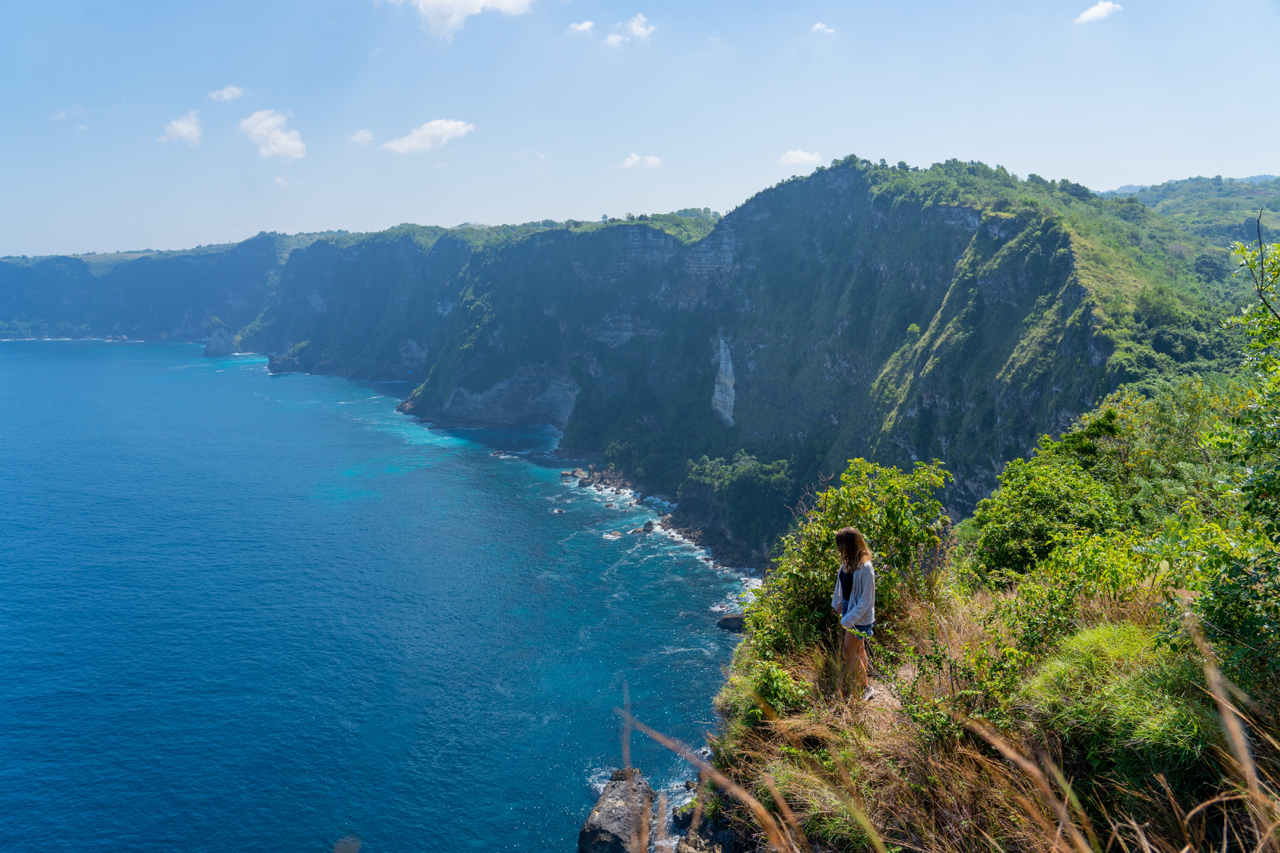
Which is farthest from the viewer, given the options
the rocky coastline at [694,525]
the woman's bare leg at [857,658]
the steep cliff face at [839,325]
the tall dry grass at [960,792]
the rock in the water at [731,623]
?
the rocky coastline at [694,525]

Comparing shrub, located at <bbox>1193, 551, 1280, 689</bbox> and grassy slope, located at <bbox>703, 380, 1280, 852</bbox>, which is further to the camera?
shrub, located at <bbox>1193, 551, 1280, 689</bbox>

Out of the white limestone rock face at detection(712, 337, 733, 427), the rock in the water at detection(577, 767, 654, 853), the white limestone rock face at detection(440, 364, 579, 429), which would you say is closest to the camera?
the rock in the water at detection(577, 767, 654, 853)

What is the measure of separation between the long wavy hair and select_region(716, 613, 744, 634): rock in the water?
178ft

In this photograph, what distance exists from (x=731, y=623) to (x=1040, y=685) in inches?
2238

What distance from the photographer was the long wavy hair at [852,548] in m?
10.3

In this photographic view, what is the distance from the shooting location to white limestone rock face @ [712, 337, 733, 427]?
117 m

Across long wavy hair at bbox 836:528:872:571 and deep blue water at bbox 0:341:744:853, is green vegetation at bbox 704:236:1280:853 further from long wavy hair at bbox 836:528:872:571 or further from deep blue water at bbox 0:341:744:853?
deep blue water at bbox 0:341:744:853

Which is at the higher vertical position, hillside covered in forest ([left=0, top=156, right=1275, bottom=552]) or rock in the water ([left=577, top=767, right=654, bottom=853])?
hillside covered in forest ([left=0, top=156, right=1275, bottom=552])

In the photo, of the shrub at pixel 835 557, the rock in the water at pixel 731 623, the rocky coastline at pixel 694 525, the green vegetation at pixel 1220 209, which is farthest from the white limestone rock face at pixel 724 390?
the shrub at pixel 835 557

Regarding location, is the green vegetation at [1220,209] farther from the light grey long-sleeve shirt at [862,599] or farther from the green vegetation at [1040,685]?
the light grey long-sleeve shirt at [862,599]

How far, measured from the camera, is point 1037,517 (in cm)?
1728

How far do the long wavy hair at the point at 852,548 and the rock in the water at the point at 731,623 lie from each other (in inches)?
2131

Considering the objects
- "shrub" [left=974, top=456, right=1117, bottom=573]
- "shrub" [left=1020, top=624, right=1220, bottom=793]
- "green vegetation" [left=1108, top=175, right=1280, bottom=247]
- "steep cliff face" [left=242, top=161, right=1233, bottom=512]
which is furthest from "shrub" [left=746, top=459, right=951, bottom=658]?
"green vegetation" [left=1108, top=175, right=1280, bottom=247]

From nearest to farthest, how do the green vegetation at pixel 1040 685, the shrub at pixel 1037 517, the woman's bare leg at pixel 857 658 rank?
the green vegetation at pixel 1040 685, the woman's bare leg at pixel 857 658, the shrub at pixel 1037 517
